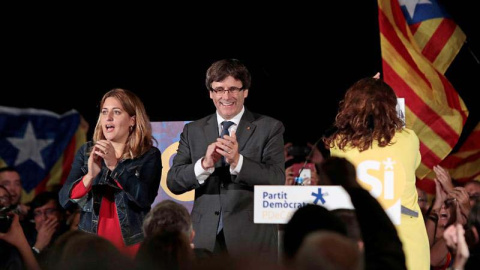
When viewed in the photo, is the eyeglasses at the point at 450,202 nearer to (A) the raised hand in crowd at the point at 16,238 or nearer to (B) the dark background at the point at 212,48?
(A) the raised hand in crowd at the point at 16,238

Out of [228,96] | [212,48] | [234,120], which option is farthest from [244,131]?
[212,48]

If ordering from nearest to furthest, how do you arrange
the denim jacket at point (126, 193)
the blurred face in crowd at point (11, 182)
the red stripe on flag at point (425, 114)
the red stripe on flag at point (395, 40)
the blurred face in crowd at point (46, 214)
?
the denim jacket at point (126, 193)
the blurred face in crowd at point (46, 214)
the red stripe on flag at point (425, 114)
the red stripe on flag at point (395, 40)
the blurred face in crowd at point (11, 182)

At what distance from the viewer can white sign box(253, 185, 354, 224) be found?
11.2ft

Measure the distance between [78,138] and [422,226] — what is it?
616 cm

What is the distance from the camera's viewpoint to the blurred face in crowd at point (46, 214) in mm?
5808

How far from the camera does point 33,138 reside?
363 inches

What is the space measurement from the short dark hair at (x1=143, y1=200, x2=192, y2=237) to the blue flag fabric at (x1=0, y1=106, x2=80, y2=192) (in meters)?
6.01

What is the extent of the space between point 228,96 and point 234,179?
1.48 feet

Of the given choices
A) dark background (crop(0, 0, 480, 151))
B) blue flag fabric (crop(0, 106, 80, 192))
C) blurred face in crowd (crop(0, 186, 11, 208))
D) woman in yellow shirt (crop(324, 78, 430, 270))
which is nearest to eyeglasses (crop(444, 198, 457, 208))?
woman in yellow shirt (crop(324, 78, 430, 270))

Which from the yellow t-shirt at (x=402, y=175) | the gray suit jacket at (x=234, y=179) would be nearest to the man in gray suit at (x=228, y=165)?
the gray suit jacket at (x=234, y=179)

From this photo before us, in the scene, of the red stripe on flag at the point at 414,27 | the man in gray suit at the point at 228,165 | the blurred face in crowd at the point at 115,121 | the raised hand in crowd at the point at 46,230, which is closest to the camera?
the man in gray suit at the point at 228,165

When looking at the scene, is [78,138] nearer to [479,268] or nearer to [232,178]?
[232,178]

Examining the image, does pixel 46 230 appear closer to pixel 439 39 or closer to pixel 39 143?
pixel 439 39

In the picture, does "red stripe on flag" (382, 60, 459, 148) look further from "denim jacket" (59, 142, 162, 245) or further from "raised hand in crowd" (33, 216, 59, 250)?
"raised hand in crowd" (33, 216, 59, 250)
